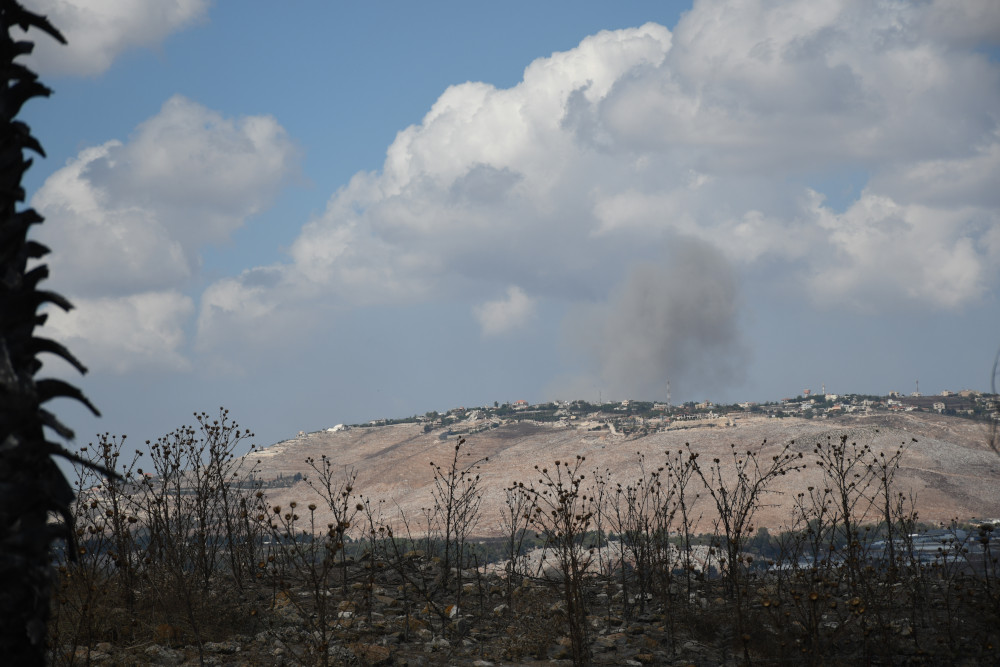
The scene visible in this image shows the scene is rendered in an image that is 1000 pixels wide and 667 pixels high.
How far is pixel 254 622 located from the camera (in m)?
8.10

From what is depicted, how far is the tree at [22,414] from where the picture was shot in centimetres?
277

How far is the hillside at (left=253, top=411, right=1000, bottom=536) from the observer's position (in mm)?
41281

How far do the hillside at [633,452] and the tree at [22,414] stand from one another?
25449mm

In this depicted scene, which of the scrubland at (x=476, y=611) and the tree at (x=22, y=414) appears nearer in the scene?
the tree at (x=22, y=414)

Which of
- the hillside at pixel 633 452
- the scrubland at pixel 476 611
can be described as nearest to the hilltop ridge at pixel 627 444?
the hillside at pixel 633 452

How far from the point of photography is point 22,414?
279 centimetres

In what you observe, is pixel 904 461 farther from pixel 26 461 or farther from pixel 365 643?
pixel 26 461

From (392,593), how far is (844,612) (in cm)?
568

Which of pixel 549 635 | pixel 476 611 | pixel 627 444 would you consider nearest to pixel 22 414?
pixel 549 635

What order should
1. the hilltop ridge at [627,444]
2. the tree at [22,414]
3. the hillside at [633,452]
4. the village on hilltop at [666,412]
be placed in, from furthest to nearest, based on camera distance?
1. the village on hilltop at [666,412]
2. the hilltop ridge at [627,444]
3. the hillside at [633,452]
4. the tree at [22,414]

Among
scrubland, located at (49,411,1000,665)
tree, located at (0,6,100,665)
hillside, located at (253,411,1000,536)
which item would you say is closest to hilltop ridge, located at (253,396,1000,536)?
hillside, located at (253,411,1000,536)

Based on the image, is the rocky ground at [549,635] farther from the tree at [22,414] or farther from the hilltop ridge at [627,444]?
the hilltop ridge at [627,444]

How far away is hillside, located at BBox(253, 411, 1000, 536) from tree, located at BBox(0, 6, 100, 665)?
2545 centimetres

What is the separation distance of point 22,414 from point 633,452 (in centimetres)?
4719
